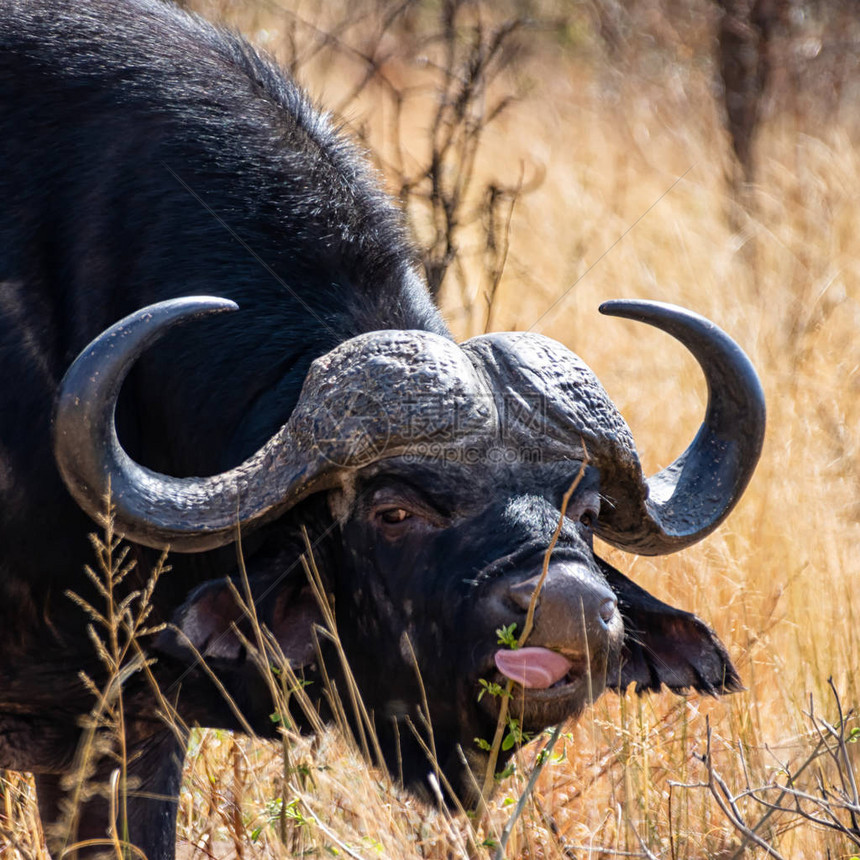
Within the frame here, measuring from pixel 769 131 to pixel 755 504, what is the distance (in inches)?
234

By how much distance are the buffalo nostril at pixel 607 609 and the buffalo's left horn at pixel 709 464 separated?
550 mm

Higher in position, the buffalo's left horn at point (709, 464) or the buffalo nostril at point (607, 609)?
the buffalo's left horn at point (709, 464)

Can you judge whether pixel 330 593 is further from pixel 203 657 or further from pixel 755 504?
pixel 755 504

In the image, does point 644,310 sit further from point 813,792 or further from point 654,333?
point 654,333

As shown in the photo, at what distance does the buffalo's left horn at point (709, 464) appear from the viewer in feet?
10.9

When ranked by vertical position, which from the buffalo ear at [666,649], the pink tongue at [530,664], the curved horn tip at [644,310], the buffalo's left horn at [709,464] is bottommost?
the buffalo ear at [666,649]

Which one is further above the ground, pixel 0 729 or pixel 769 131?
pixel 769 131

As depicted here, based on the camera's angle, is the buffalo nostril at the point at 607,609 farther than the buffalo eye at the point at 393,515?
No

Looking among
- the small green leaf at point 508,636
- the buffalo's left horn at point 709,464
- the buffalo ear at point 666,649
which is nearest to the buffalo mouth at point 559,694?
the small green leaf at point 508,636

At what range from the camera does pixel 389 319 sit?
3.53 metres

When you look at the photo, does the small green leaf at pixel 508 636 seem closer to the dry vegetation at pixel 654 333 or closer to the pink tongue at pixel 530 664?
the pink tongue at pixel 530 664

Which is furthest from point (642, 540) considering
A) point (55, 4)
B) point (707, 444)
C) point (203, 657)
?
point (55, 4)

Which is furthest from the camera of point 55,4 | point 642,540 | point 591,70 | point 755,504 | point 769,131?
point 591,70

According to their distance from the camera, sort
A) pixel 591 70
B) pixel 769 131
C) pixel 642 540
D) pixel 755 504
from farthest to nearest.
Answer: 1. pixel 591 70
2. pixel 769 131
3. pixel 755 504
4. pixel 642 540
